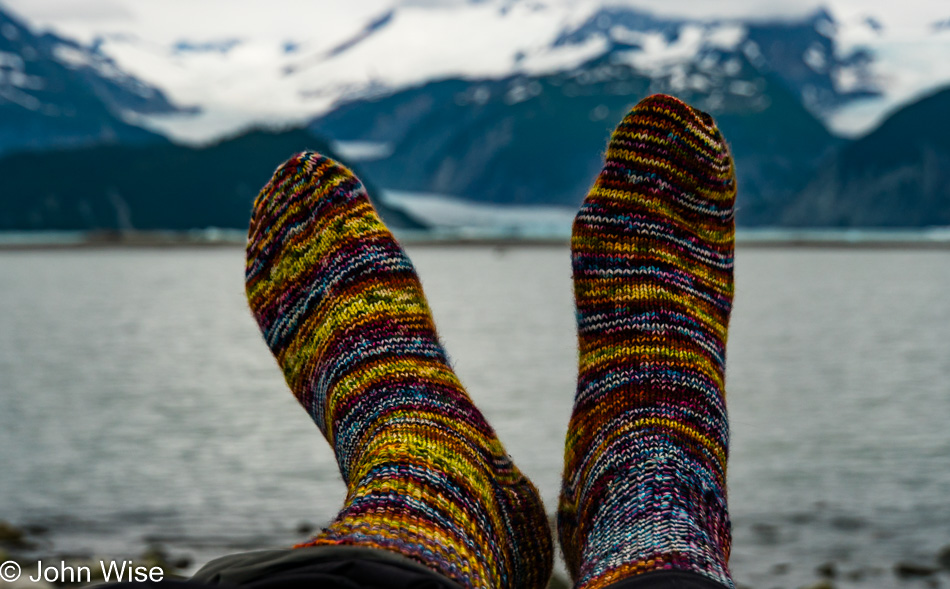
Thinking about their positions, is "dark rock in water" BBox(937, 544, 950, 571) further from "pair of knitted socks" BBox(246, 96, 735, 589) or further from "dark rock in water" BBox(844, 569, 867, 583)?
"pair of knitted socks" BBox(246, 96, 735, 589)

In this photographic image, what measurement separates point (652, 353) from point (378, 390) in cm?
64

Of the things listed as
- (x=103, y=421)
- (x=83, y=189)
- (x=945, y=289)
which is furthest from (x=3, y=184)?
(x=103, y=421)

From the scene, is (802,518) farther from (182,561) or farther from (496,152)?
(496,152)

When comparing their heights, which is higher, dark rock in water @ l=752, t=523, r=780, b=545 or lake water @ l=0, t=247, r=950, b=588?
lake water @ l=0, t=247, r=950, b=588

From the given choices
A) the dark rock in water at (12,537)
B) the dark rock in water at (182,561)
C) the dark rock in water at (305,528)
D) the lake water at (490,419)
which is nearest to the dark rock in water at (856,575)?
the lake water at (490,419)

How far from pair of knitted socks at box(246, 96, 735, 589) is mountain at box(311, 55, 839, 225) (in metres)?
120

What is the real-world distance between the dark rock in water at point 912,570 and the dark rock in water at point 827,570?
238mm

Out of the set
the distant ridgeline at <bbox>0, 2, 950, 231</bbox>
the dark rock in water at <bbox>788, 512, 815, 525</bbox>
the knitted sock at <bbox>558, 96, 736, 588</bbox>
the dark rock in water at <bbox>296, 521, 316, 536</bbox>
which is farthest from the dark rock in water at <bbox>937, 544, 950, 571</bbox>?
the distant ridgeline at <bbox>0, 2, 950, 231</bbox>

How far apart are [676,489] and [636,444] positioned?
8.5 inches

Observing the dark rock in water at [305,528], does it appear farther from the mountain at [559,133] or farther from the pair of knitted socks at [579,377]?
the mountain at [559,133]

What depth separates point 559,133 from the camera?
140000 millimetres

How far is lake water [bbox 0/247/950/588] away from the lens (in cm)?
419

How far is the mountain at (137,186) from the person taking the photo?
89125mm

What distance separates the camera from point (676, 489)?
1.58 metres
